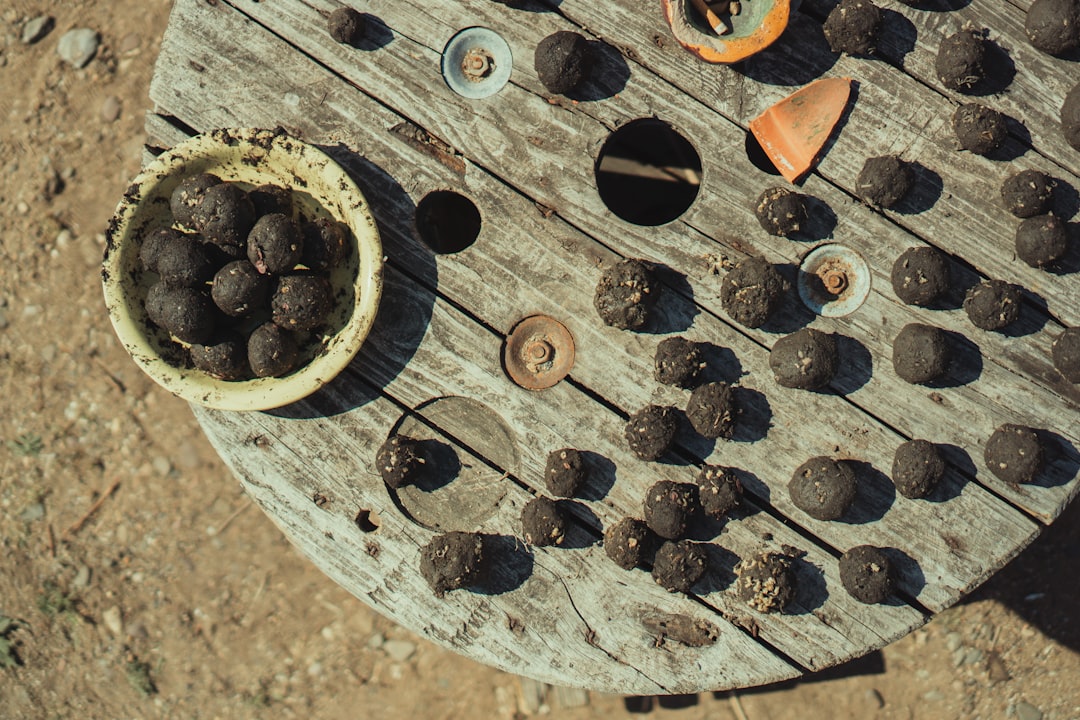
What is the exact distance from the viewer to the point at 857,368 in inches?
104

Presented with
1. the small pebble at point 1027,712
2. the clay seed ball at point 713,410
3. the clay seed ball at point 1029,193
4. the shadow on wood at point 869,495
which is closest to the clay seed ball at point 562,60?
the clay seed ball at point 713,410

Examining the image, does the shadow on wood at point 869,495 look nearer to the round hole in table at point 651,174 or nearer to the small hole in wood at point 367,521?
the small hole in wood at point 367,521

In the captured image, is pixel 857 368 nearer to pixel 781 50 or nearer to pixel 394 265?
pixel 781 50

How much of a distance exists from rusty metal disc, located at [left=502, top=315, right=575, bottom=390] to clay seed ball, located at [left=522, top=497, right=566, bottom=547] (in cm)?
38

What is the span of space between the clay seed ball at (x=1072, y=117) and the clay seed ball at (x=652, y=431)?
4.90 ft

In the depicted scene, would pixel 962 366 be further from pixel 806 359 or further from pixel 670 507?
pixel 670 507

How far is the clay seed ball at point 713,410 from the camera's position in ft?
8.44

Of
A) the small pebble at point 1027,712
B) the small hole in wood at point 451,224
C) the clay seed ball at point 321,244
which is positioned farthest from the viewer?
the small pebble at point 1027,712

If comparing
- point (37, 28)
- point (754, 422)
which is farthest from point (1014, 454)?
point (37, 28)

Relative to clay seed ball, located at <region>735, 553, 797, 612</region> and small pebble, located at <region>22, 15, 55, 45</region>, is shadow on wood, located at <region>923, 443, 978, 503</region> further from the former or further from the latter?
small pebble, located at <region>22, 15, 55, 45</region>

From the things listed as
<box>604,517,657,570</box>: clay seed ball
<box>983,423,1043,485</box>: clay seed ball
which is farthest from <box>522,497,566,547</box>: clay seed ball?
<box>983,423,1043,485</box>: clay seed ball

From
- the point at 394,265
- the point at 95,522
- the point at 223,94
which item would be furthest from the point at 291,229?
the point at 95,522

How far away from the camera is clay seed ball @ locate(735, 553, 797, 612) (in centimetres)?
253

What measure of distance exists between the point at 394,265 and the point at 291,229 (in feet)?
1.13
